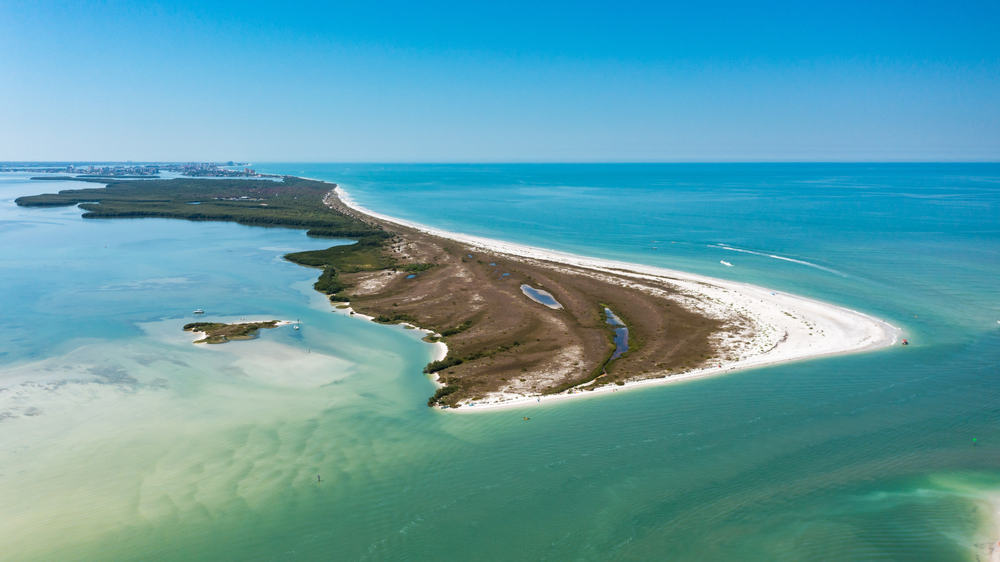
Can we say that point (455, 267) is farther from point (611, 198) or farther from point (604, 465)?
point (611, 198)

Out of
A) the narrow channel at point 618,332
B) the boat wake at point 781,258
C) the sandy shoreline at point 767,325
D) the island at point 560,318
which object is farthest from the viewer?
the boat wake at point 781,258

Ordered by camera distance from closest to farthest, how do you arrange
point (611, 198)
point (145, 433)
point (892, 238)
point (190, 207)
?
point (145, 433) → point (892, 238) → point (190, 207) → point (611, 198)

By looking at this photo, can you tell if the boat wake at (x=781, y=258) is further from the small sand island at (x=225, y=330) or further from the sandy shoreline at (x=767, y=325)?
the small sand island at (x=225, y=330)

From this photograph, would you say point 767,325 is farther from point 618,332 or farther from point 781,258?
point 781,258

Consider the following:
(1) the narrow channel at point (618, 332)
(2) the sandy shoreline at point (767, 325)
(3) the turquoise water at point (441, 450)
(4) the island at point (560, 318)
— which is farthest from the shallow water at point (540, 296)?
(3) the turquoise water at point (441, 450)

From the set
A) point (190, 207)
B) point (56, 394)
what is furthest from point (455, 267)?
point (190, 207)

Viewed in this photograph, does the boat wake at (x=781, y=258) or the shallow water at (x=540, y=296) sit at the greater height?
the boat wake at (x=781, y=258)
